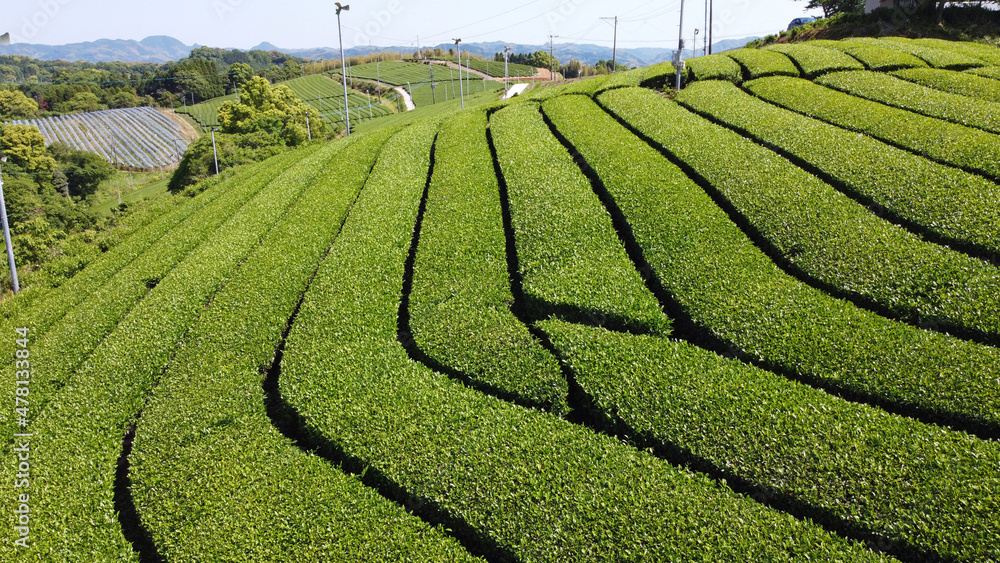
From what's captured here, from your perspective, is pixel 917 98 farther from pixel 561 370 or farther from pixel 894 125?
pixel 561 370

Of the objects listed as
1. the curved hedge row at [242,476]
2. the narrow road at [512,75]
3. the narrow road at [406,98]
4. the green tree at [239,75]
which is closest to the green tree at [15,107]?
the green tree at [239,75]

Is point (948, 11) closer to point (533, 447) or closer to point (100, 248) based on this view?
point (533, 447)

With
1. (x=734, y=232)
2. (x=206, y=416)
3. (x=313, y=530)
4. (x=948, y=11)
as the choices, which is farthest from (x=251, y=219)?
(x=948, y=11)

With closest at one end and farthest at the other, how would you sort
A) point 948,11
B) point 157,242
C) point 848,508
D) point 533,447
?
point 848,508
point 533,447
point 157,242
point 948,11

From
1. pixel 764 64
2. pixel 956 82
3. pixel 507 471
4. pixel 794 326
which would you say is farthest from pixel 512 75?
pixel 507 471

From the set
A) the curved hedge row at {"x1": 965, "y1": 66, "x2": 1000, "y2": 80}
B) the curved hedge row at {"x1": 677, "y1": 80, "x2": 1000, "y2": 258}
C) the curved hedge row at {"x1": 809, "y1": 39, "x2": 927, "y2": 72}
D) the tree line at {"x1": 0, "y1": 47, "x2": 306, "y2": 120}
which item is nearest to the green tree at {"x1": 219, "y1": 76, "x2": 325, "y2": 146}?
the tree line at {"x1": 0, "y1": 47, "x2": 306, "y2": 120}

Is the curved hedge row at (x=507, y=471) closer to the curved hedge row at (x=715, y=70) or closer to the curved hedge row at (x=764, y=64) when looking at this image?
the curved hedge row at (x=715, y=70)
